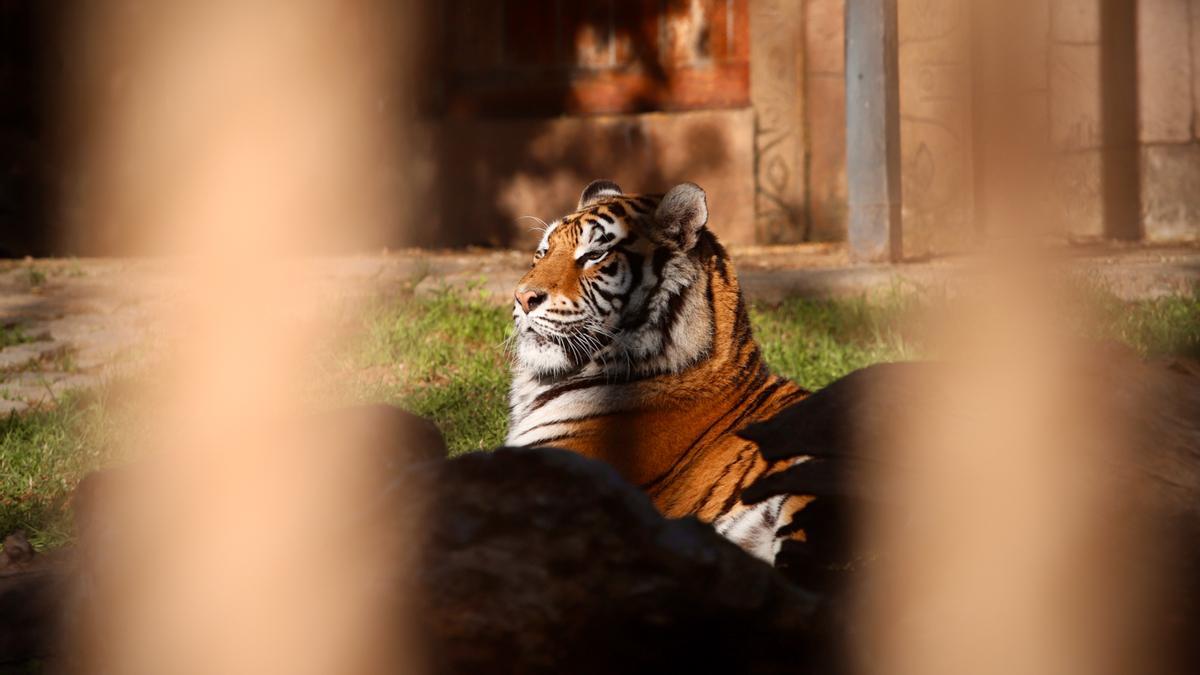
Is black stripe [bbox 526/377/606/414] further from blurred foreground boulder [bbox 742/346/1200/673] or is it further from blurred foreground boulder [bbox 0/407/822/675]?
blurred foreground boulder [bbox 0/407/822/675]

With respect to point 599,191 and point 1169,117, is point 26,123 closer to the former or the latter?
point 599,191

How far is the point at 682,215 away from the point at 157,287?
4475mm

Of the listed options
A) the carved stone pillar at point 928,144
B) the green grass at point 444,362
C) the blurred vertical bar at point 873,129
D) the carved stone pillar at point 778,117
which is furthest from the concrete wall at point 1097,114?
the green grass at point 444,362

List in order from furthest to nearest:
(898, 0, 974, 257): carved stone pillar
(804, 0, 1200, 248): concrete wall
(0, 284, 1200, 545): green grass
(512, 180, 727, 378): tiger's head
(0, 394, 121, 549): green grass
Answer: (804, 0, 1200, 248): concrete wall, (898, 0, 974, 257): carved stone pillar, (0, 284, 1200, 545): green grass, (0, 394, 121, 549): green grass, (512, 180, 727, 378): tiger's head

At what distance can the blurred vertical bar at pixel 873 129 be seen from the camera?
6695mm

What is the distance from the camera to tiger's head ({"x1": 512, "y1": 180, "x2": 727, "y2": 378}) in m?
3.29

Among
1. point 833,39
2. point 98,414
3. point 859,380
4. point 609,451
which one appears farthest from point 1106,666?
point 833,39

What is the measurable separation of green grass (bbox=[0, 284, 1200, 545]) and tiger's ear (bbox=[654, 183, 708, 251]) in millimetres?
1417

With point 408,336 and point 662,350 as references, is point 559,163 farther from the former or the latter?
point 662,350

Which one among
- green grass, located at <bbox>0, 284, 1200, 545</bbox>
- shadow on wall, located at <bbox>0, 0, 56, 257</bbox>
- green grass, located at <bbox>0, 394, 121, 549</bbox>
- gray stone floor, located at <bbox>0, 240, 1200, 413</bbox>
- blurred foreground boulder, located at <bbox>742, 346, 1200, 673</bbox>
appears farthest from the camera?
shadow on wall, located at <bbox>0, 0, 56, 257</bbox>

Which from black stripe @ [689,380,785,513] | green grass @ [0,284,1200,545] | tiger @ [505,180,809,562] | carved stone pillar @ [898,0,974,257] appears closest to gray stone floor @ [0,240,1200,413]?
green grass @ [0,284,1200,545]

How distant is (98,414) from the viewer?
511cm

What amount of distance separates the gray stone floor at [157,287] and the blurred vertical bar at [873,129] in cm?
20

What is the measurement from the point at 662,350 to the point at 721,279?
0.25 metres
